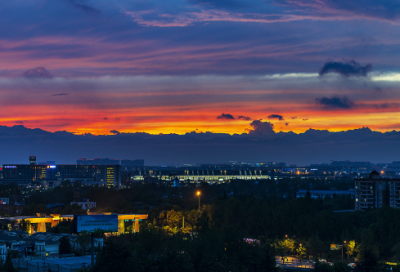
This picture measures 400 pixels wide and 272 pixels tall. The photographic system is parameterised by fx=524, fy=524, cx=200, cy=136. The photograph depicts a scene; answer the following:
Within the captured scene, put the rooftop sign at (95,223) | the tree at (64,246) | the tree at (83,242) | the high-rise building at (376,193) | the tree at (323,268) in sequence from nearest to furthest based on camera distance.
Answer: the rooftop sign at (95,223) < the tree at (323,268) < the tree at (64,246) < the tree at (83,242) < the high-rise building at (376,193)

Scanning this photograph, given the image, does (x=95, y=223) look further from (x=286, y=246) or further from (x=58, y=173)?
(x=58, y=173)

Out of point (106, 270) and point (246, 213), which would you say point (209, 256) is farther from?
point (246, 213)

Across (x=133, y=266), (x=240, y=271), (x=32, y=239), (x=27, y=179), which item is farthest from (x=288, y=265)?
(x=27, y=179)

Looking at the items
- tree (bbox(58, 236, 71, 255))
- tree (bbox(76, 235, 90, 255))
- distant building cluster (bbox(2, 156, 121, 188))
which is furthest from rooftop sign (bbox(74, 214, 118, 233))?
distant building cluster (bbox(2, 156, 121, 188))

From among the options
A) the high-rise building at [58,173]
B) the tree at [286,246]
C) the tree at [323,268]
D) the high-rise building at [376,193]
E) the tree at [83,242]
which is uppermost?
the high-rise building at [58,173]

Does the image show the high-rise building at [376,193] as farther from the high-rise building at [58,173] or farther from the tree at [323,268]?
the high-rise building at [58,173]

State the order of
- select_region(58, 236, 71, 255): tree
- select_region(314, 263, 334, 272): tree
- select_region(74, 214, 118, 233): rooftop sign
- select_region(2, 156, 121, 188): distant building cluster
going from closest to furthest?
select_region(74, 214, 118, 233): rooftop sign
select_region(314, 263, 334, 272): tree
select_region(58, 236, 71, 255): tree
select_region(2, 156, 121, 188): distant building cluster

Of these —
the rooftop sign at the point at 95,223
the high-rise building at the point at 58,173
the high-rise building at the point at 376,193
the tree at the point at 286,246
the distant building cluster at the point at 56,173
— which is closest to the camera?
the rooftop sign at the point at 95,223

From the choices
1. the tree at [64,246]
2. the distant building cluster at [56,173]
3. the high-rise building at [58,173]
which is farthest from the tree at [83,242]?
the high-rise building at [58,173]

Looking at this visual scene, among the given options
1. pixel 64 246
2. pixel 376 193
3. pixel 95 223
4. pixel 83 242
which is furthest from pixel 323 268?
pixel 376 193

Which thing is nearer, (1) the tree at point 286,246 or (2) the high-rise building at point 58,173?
(1) the tree at point 286,246

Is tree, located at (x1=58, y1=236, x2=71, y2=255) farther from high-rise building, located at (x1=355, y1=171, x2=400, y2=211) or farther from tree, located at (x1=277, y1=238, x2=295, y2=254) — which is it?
high-rise building, located at (x1=355, y1=171, x2=400, y2=211)

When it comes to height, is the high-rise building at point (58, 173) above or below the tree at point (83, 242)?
above

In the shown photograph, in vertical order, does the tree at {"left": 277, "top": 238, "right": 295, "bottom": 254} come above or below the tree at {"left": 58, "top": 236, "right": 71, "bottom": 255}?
below
